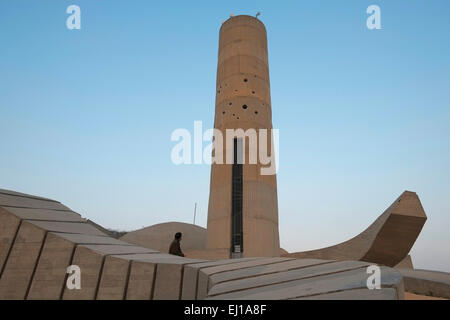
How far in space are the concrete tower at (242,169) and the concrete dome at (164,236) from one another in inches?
197

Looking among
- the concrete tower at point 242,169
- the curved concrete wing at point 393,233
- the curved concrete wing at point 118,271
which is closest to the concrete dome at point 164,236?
the concrete tower at point 242,169

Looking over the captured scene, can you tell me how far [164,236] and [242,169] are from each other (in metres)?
8.04

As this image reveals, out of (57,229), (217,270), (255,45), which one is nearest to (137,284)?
(217,270)

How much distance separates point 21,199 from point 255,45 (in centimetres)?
1952

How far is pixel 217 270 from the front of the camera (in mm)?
5516

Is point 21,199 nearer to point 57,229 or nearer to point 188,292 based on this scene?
point 57,229

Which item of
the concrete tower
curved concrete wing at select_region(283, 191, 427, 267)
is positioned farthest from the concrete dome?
curved concrete wing at select_region(283, 191, 427, 267)

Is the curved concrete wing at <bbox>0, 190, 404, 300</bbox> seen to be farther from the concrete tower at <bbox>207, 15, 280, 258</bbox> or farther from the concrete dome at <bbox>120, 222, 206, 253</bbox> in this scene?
the concrete dome at <bbox>120, 222, 206, 253</bbox>

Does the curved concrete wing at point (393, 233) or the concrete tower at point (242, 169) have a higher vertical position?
the concrete tower at point (242, 169)

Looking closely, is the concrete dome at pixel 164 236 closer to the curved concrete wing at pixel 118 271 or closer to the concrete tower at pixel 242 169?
the concrete tower at pixel 242 169

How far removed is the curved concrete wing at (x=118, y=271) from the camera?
4.66 meters

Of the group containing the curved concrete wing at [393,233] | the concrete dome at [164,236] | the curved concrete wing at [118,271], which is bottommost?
the curved concrete wing at [118,271]

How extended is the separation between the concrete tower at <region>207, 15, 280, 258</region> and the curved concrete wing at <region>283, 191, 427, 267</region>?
15.7 ft
